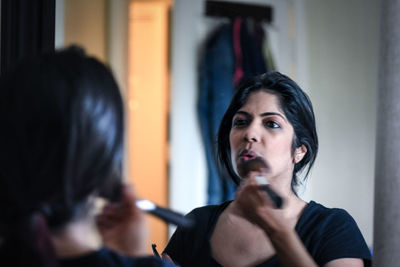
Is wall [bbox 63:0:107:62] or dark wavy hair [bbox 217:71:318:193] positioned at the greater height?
wall [bbox 63:0:107:62]

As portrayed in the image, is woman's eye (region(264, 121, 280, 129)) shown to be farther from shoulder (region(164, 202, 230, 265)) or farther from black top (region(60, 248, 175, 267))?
black top (region(60, 248, 175, 267))

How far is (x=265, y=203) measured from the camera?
1096 millimetres

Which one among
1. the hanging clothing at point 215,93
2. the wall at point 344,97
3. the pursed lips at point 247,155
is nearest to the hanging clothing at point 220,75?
the hanging clothing at point 215,93

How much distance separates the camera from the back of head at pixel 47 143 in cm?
64

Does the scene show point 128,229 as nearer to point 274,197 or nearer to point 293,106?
point 274,197

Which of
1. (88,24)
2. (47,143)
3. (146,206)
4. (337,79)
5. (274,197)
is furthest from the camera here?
(337,79)

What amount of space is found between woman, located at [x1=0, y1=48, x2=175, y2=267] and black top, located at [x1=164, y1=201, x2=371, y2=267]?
59 cm

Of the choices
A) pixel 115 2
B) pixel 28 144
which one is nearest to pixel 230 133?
pixel 28 144

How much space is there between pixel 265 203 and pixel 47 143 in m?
0.56

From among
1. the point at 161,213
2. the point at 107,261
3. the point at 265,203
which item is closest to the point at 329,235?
the point at 265,203

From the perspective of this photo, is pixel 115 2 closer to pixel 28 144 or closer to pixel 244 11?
pixel 244 11

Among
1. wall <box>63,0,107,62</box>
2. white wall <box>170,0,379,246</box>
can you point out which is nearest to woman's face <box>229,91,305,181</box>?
wall <box>63,0,107,62</box>

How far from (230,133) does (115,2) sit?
144 centimetres

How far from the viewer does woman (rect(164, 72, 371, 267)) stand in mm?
1154
